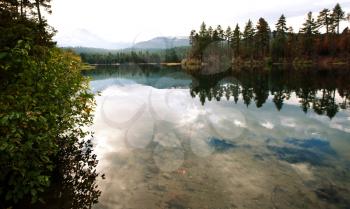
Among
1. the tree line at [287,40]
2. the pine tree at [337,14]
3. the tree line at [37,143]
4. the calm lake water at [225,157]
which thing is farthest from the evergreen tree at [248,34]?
the tree line at [37,143]

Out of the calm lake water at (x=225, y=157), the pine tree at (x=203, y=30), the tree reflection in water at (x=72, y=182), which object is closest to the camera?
the tree reflection in water at (x=72, y=182)

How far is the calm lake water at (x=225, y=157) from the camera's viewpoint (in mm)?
10617

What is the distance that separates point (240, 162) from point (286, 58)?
355 feet

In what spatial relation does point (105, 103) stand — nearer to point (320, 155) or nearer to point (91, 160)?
point (91, 160)

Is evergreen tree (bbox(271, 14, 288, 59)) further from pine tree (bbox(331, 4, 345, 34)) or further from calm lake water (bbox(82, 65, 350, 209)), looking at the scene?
calm lake water (bbox(82, 65, 350, 209))

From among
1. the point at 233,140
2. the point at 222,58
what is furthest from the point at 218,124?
the point at 222,58

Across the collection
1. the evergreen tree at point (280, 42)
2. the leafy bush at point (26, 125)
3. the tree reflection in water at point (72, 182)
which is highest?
the evergreen tree at point (280, 42)

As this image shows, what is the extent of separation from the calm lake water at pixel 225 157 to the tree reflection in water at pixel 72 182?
485mm

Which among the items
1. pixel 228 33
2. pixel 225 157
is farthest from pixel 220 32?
pixel 225 157

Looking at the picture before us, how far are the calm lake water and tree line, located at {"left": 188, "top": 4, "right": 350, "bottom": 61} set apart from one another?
85.2 metres

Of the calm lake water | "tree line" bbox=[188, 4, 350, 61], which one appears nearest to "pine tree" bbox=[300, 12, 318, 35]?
"tree line" bbox=[188, 4, 350, 61]

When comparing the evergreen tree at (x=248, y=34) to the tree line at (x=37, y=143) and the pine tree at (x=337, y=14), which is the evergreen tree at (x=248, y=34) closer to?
the pine tree at (x=337, y=14)

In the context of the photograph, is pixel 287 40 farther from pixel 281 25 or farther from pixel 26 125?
pixel 26 125

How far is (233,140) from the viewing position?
1770 centimetres
